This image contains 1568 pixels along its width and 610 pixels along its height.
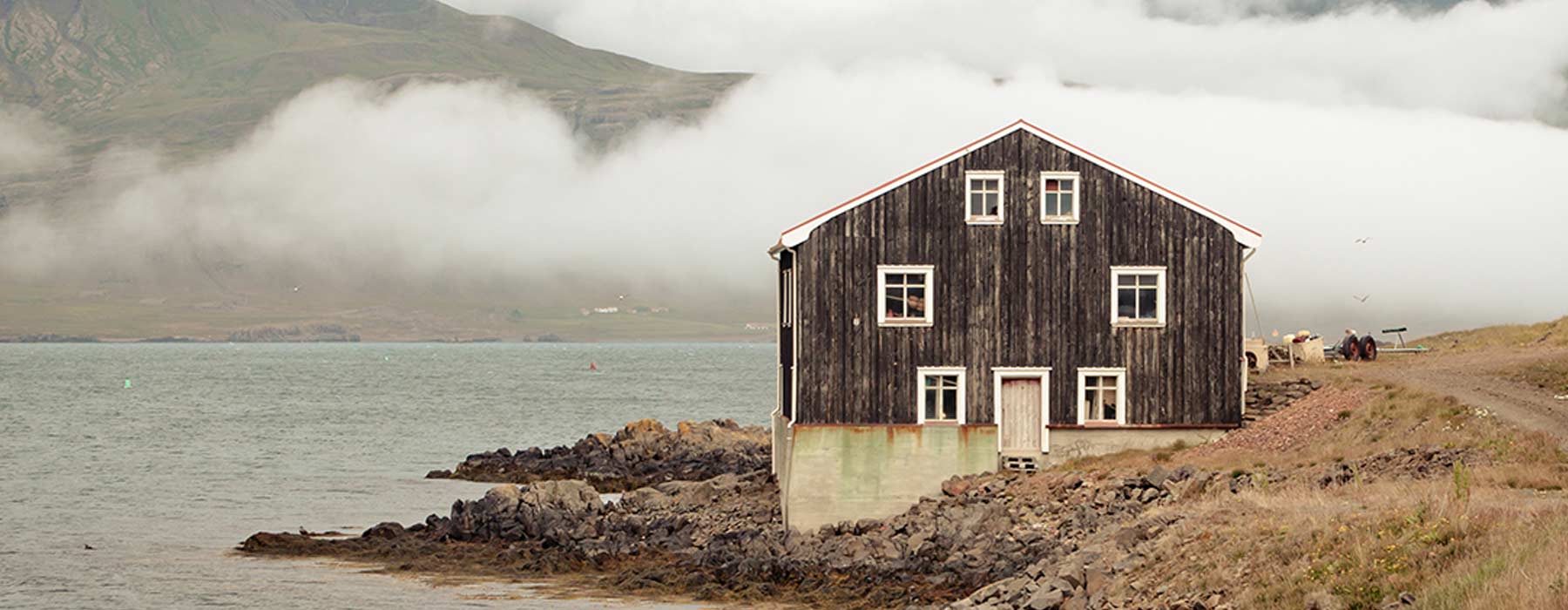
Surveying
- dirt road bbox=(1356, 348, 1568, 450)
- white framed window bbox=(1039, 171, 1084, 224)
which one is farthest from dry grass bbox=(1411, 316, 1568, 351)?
white framed window bbox=(1039, 171, 1084, 224)

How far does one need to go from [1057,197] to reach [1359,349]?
20723 mm

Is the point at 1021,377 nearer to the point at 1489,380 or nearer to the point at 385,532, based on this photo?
the point at 1489,380

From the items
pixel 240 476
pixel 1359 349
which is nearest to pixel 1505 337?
pixel 1359 349

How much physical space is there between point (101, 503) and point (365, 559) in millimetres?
24192

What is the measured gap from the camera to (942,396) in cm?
4469

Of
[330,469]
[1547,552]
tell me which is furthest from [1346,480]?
[330,469]

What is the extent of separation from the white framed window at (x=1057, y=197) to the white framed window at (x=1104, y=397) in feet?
13.5

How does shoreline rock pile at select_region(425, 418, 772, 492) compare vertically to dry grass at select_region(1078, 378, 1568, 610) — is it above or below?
below

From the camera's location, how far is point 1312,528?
27.0 metres

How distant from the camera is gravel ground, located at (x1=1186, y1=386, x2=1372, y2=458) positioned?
42875 millimetres

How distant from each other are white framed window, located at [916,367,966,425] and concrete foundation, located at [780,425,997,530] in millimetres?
428

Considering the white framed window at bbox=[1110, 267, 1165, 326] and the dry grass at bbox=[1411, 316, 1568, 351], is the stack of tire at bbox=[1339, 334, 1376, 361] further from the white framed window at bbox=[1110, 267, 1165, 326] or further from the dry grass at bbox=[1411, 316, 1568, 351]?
the white framed window at bbox=[1110, 267, 1165, 326]

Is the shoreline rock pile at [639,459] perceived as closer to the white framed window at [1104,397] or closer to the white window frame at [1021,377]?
the white window frame at [1021,377]

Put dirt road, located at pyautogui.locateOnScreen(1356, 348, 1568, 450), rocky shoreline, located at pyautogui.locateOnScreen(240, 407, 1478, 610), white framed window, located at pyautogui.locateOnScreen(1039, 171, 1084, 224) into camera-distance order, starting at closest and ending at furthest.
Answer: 1. rocky shoreline, located at pyautogui.locateOnScreen(240, 407, 1478, 610)
2. dirt road, located at pyautogui.locateOnScreen(1356, 348, 1568, 450)
3. white framed window, located at pyautogui.locateOnScreen(1039, 171, 1084, 224)
